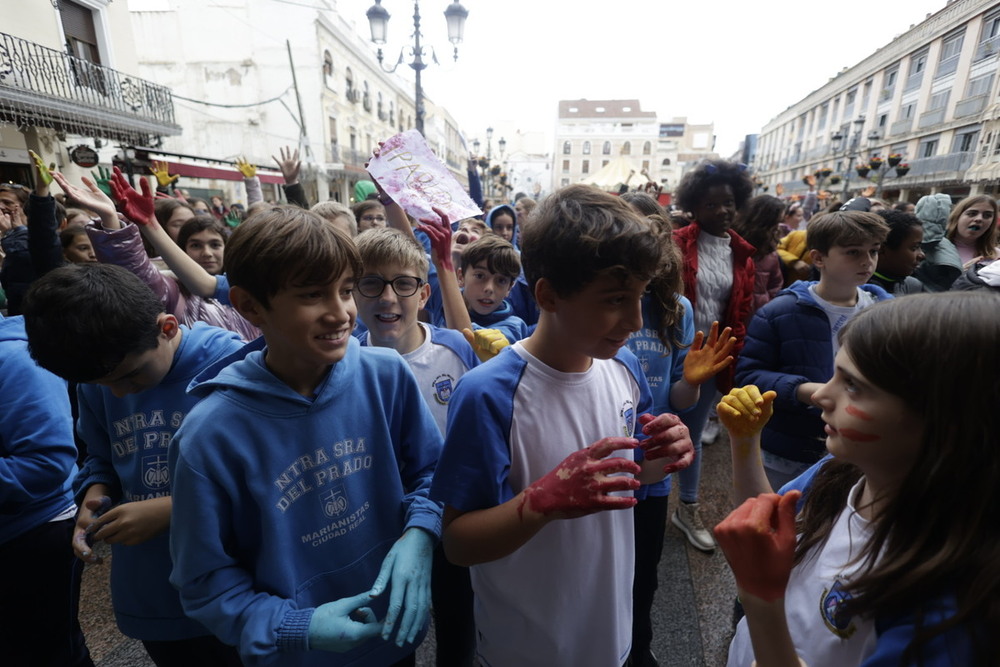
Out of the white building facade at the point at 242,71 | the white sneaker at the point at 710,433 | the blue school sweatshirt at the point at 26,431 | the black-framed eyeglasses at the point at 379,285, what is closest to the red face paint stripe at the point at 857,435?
the black-framed eyeglasses at the point at 379,285

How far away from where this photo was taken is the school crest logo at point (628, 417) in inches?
52.2

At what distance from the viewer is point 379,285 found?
6.11ft

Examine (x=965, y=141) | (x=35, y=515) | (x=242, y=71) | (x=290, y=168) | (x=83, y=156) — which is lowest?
(x=35, y=515)

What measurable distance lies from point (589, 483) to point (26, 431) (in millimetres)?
1741

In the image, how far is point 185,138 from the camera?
22.3 metres

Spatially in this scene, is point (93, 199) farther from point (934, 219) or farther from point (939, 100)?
point (939, 100)

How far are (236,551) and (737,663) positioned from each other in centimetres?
129

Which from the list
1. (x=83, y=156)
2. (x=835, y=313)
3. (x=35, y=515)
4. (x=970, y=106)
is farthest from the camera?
(x=970, y=106)

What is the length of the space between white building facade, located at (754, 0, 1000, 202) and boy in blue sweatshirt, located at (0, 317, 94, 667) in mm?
16037

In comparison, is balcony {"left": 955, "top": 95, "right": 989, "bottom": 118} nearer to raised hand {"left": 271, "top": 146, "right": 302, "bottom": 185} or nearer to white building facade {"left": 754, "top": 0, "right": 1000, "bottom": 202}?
white building facade {"left": 754, "top": 0, "right": 1000, "bottom": 202}

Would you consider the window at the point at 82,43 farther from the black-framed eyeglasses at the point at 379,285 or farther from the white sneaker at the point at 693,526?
the white sneaker at the point at 693,526

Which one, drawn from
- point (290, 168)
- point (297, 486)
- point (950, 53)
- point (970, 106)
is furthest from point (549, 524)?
point (950, 53)

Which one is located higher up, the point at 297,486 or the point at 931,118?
the point at 931,118

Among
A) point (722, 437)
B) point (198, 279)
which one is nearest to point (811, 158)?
point (722, 437)
